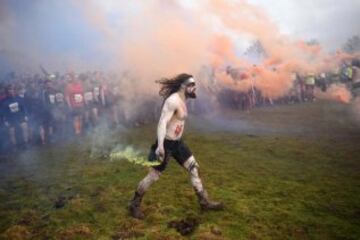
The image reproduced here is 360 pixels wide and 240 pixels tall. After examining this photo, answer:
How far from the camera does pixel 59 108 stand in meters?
12.8

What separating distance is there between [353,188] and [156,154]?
4.01 metres

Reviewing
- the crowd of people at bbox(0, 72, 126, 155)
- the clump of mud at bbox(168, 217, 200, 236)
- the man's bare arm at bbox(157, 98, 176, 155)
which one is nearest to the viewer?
the clump of mud at bbox(168, 217, 200, 236)

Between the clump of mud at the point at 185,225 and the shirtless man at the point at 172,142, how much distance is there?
0.43 meters

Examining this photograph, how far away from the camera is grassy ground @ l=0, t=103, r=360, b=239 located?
17.3 ft

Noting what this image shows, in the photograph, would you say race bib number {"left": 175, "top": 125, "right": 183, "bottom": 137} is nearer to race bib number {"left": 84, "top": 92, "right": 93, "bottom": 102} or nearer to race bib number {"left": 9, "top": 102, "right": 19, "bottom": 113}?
race bib number {"left": 9, "top": 102, "right": 19, "bottom": 113}

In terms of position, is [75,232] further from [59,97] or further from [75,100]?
[75,100]

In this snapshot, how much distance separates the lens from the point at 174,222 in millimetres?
5438

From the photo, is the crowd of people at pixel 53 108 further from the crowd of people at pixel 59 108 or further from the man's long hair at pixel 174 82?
the man's long hair at pixel 174 82

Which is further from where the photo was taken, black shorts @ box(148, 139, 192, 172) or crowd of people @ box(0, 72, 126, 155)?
crowd of people @ box(0, 72, 126, 155)

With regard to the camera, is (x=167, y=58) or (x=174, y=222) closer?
(x=174, y=222)

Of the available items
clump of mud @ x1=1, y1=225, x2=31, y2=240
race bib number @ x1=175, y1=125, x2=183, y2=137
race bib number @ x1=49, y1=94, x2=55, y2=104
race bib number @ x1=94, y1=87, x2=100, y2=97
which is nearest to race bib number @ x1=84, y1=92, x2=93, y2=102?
race bib number @ x1=94, y1=87, x2=100, y2=97

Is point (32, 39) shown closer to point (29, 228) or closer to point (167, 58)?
point (167, 58)

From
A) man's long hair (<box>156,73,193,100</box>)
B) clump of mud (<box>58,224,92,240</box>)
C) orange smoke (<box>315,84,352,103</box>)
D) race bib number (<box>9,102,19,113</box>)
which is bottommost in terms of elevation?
clump of mud (<box>58,224,92,240</box>)

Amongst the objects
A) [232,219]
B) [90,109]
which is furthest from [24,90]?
[232,219]
